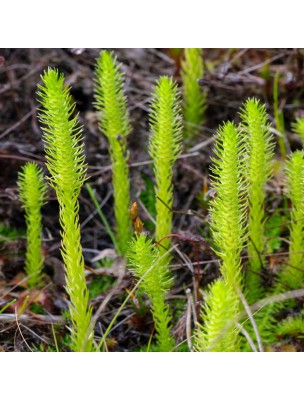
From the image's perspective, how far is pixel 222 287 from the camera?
46.1 inches

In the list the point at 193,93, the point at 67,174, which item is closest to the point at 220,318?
the point at 67,174

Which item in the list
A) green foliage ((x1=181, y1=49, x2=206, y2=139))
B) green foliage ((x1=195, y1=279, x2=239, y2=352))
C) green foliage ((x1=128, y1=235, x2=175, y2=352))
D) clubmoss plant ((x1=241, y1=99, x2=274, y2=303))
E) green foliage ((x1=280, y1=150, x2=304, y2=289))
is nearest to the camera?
green foliage ((x1=195, y1=279, x2=239, y2=352))

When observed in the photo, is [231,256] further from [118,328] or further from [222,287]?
[118,328]

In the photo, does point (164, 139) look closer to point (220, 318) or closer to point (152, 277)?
point (152, 277)

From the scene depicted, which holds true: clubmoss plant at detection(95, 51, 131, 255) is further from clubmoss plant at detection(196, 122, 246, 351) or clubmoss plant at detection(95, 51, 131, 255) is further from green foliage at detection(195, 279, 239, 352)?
green foliage at detection(195, 279, 239, 352)

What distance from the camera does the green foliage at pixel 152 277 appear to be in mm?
1424

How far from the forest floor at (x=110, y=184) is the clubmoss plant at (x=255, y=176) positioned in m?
0.05

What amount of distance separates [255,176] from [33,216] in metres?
0.66

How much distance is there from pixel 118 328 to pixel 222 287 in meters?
0.63

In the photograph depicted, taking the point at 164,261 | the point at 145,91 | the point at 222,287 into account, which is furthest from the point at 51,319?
the point at 145,91

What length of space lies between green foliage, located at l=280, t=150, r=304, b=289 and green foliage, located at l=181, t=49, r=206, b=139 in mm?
628

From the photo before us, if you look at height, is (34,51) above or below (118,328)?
above

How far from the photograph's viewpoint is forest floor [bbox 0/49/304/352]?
1692 millimetres

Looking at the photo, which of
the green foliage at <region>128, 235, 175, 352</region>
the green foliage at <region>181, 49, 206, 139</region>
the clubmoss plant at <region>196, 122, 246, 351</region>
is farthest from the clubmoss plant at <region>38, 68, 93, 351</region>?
the green foliage at <region>181, 49, 206, 139</region>
